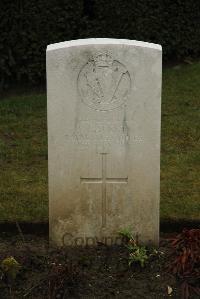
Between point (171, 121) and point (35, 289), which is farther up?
point (171, 121)

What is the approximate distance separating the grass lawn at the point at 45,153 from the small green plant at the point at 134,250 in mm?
643

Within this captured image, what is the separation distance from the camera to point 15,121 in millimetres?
8672

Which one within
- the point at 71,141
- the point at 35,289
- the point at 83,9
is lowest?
the point at 35,289

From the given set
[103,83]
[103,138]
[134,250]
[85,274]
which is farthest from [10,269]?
[103,83]

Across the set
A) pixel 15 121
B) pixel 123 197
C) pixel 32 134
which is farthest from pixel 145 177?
pixel 15 121

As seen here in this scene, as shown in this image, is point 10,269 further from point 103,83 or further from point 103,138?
point 103,83

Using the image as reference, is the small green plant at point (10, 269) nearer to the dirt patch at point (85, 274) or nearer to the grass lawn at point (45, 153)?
the dirt patch at point (85, 274)

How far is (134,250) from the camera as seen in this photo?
5.19m

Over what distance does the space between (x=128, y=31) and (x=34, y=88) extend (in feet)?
5.00

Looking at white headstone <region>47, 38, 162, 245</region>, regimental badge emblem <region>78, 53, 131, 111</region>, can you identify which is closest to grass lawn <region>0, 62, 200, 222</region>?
white headstone <region>47, 38, 162, 245</region>

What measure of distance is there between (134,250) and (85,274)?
419 millimetres

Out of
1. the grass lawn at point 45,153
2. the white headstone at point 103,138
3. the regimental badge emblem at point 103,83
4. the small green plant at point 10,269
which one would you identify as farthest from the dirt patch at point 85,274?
the regimental badge emblem at point 103,83

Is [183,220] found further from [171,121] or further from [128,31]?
[128,31]

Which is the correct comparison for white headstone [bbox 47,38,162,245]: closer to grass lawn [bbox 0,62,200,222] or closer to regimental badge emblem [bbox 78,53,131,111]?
regimental badge emblem [bbox 78,53,131,111]
